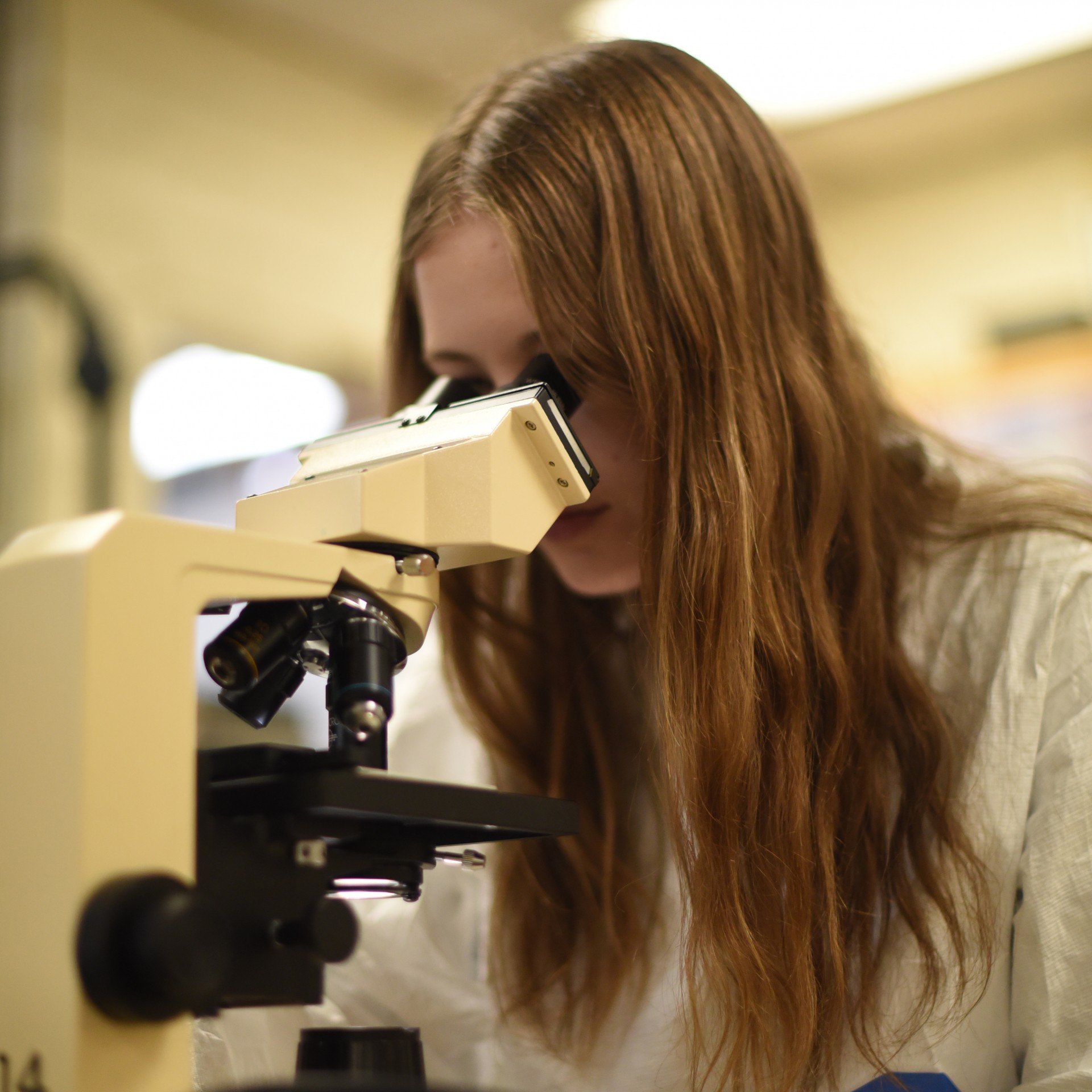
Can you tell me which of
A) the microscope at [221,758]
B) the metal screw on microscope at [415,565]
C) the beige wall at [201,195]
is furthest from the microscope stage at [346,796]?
the beige wall at [201,195]

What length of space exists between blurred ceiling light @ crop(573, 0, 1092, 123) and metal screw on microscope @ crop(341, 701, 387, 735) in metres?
2.08

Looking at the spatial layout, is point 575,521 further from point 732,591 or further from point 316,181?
point 316,181

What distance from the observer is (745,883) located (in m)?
0.86

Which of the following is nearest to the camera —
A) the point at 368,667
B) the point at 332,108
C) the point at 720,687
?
the point at 368,667

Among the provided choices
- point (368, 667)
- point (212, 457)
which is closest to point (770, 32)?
point (212, 457)

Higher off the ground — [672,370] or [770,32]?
[770,32]

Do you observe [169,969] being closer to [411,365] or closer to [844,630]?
[844,630]

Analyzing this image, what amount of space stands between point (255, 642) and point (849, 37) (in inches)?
95.0

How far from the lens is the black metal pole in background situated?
169cm

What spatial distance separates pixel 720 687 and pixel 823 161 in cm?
300

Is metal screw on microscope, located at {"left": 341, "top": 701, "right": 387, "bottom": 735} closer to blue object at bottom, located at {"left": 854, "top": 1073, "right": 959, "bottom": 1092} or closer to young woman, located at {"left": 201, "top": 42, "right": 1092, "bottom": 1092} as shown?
young woman, located at {"left": 201, "top": 42, "right": 1092, "bottom": 1092}

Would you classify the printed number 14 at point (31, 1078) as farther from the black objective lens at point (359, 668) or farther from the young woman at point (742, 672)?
the young woman at point (742, 672)

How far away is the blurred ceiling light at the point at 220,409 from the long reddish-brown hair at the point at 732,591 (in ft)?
5.85

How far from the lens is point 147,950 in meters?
0.52
